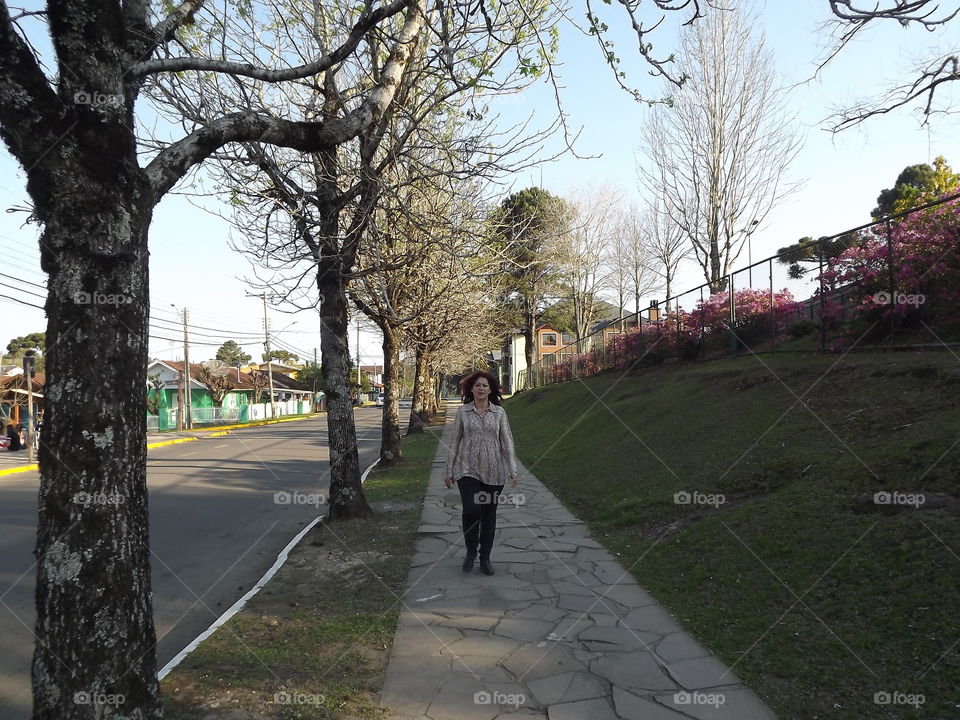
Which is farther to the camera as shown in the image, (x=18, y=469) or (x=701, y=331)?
(x=18, y=469)

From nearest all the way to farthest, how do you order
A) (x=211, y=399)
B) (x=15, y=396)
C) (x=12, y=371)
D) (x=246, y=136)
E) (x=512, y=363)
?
(x=246, y=136)
(x=15, y=396)
(x=12, y=371)
(x=211, y=399)
(x=512, y=363)

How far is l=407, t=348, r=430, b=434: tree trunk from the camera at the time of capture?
1035 inches

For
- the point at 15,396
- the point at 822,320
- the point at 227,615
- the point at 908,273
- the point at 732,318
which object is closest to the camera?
the point at 227,615

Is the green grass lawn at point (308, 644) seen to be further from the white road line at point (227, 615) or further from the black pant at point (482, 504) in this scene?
the black pant at point (482, 504)

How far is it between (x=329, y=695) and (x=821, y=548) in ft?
12.4

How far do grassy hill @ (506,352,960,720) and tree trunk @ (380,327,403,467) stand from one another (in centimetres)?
500

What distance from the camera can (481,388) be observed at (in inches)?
244

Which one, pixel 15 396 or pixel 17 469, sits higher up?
pixel 15 396

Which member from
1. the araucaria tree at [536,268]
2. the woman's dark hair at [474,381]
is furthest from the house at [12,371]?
the woman's dark hair at [474,381]

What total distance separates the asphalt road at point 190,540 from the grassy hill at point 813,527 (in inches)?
153

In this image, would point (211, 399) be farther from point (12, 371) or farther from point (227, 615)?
point (227, 615)

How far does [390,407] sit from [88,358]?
40.2 ft

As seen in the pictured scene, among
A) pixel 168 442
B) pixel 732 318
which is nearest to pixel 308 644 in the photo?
pixel 732 318

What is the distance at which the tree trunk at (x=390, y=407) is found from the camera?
49.4 ft
